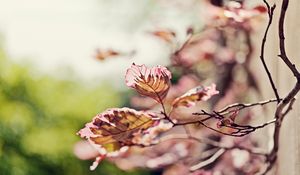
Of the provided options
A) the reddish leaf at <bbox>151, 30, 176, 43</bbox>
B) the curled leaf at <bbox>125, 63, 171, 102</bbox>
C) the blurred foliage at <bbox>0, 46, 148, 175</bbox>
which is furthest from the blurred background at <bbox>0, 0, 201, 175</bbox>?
the curled leaf at <bbox>125, 63, 171, 102</bbox>

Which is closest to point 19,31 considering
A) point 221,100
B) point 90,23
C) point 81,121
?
point 90,23

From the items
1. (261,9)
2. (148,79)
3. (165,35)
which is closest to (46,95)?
(165,35)

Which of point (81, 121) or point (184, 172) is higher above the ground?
point (81, 121)

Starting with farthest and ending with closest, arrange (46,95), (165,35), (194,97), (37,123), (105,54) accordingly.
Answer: (46,95)
(37,123)
(105,54)
(165,35)
(194,97)

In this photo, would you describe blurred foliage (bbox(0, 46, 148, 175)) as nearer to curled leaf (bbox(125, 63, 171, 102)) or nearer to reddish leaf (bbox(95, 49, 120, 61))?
reddish leaf (bbox(95, 49, 120, 61))

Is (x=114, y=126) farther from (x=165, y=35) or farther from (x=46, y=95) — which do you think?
(x=46, y=95)

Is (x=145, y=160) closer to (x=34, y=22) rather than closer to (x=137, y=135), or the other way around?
(x=137, y=135)
